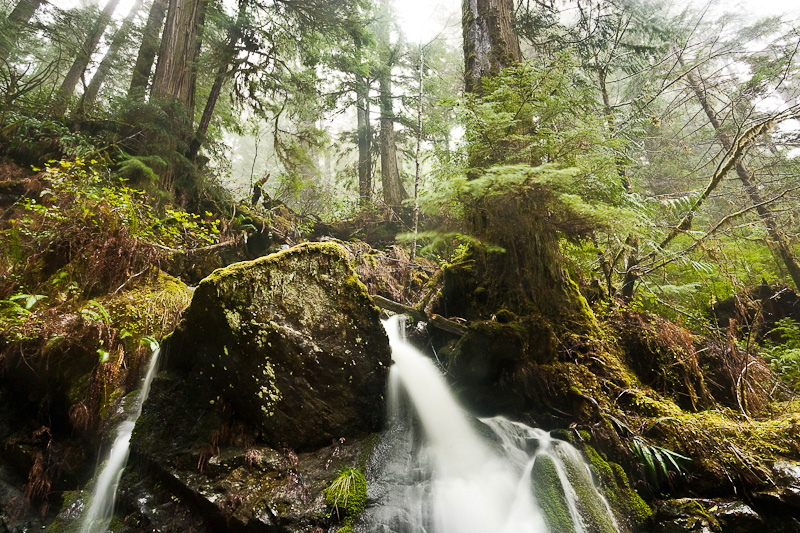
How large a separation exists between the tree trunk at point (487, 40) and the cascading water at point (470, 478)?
492 cm

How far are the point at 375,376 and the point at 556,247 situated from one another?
3200mm

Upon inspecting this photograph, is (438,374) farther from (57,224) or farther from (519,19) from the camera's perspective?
(519,19)

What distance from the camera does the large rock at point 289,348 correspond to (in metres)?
3.23

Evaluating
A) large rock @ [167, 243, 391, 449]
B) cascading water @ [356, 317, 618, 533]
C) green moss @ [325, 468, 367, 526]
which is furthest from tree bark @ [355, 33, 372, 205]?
green moss @ [325, 468, 367, 526]

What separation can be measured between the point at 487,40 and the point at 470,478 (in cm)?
648

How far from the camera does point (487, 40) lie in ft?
18.0

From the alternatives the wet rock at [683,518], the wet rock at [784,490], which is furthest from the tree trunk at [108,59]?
the wet rock at [784,490]

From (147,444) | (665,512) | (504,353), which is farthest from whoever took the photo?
(504,353)

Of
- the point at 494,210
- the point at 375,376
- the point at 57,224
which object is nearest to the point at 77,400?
the point at 57,224

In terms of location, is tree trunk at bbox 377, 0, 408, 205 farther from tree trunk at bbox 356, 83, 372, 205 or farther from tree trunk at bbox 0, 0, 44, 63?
tree trunk at bbox 0, 0, 44, 63

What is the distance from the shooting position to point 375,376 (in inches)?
150

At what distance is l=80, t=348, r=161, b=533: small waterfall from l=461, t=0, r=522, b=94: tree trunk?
625 cm

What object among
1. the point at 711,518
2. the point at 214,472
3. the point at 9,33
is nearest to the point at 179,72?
the point at 9,33

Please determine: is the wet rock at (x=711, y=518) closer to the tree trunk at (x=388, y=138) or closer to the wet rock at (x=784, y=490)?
the wet rock at (x=784, y=490)
